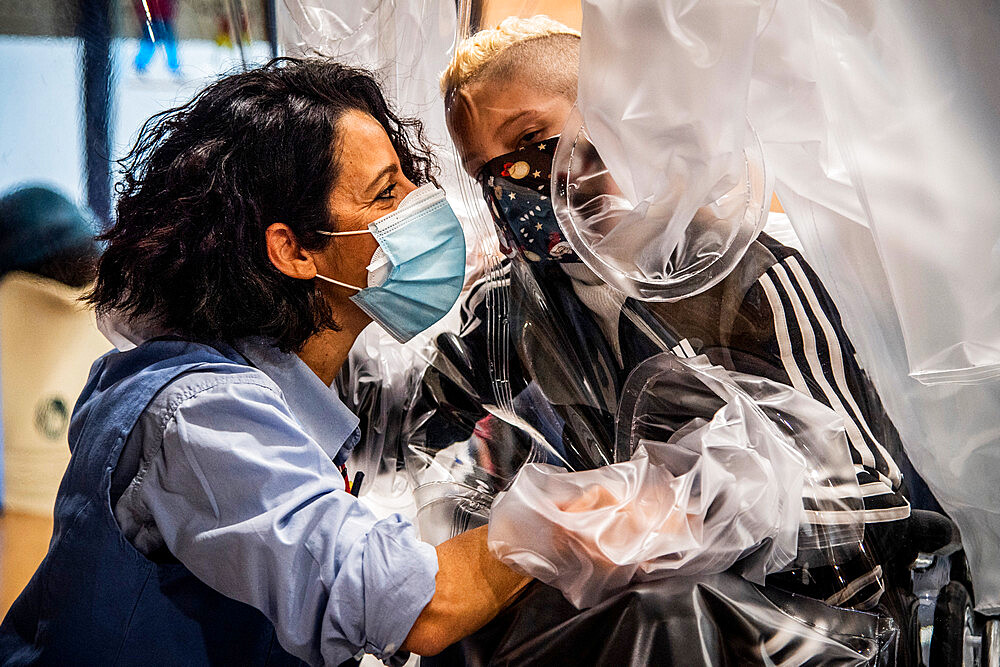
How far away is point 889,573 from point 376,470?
2.83 ft

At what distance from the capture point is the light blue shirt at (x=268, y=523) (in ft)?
2.81

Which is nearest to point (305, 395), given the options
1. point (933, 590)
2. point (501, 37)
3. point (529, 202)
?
point (529, 202)

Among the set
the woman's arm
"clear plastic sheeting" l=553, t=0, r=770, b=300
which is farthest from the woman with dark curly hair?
"clear plastic sheeting" l=553, t=0, r=770, b=300

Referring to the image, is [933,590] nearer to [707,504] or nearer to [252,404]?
[707,504]

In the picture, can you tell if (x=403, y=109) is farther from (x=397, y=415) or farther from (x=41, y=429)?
(x=41, y=429)

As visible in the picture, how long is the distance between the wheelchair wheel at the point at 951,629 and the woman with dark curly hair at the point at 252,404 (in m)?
0.41

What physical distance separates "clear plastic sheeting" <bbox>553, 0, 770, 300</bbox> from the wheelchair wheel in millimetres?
391

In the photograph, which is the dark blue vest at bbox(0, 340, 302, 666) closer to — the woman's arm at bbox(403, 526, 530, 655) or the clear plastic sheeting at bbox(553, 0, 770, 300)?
the woman's arm at bbox(403, 526, 530, 655)

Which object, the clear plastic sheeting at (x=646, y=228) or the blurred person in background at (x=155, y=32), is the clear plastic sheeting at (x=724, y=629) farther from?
the blurred person in background at (x=155, y=32)

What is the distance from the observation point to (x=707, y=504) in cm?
78

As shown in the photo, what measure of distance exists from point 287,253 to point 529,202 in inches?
17.0

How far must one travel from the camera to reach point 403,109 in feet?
5.16

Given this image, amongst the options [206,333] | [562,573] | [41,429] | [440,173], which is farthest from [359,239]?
[41,429]

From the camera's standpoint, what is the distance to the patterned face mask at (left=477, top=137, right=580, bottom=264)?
3.14 feet
